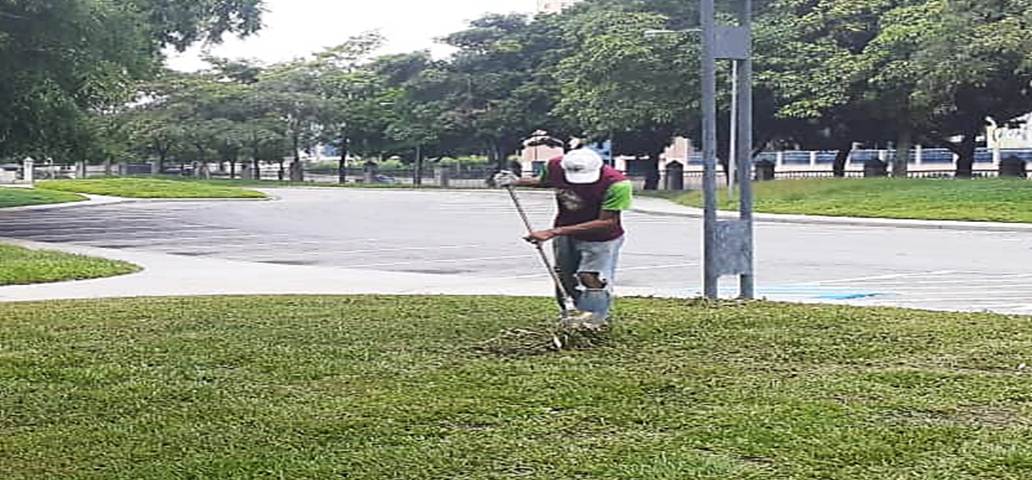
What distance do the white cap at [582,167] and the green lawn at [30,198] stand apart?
1278 inches

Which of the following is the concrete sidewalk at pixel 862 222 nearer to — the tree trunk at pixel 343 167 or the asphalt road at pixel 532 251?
the asphalt road at pixel 532 251

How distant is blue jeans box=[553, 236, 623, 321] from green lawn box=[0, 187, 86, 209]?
3227 cm

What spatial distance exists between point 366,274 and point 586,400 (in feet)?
34.0

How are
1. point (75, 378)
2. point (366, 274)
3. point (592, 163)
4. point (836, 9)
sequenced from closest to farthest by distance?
point (75, 378)
point (592, 163)
point (366, 274)
point (836, 9)

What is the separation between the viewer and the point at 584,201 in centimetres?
847

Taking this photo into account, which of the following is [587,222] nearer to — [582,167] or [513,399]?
[582,167]

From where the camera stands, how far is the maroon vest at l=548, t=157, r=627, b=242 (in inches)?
333

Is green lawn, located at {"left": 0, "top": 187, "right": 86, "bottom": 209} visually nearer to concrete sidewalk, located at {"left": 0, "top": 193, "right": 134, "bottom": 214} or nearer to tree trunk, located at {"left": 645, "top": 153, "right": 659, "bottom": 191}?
concrete sidewalk, located at {"left": 0, "top": 193, "right": 134, "bottom": 214}

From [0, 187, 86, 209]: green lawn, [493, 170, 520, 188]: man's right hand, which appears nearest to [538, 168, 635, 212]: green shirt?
[493, 170, 520, 188]: man's right hand

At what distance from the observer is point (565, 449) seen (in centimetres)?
555

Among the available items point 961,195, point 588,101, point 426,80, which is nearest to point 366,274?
point 961,195

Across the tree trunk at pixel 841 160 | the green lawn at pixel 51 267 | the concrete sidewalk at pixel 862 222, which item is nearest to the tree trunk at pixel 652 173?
the tree trunk at pixel 841 160

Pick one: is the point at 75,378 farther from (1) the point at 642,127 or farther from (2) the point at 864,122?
(1) the point at 642,127

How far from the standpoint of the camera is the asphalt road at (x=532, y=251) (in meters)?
14.6
